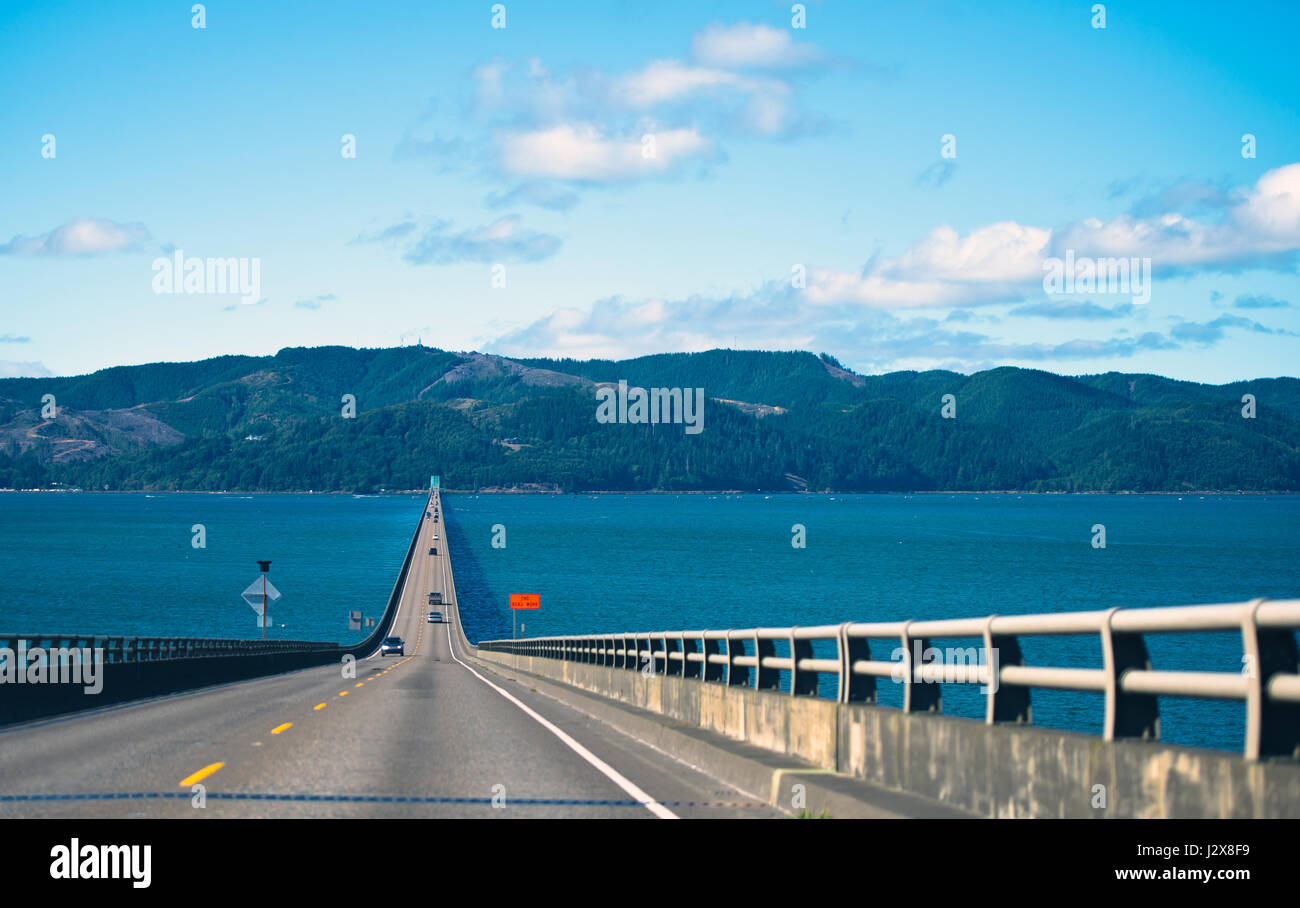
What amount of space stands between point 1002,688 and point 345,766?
7.96m

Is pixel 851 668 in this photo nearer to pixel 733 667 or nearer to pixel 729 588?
pixel 733 667

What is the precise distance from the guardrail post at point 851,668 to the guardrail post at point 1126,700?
4216 millimetres

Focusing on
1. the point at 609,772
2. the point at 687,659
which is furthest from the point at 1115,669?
the point at 687,659

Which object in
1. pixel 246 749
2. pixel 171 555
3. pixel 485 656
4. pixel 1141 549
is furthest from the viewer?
pixel 171 555

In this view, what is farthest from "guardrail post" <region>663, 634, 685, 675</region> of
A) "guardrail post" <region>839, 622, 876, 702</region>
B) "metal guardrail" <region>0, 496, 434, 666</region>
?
"metal guardrail" <region>0, 496, 434, 666</region>

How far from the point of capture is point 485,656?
6944 centimetres

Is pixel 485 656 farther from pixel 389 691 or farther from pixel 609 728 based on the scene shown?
pixel 609 728

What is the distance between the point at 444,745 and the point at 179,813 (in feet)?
20.7

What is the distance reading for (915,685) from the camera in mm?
9531

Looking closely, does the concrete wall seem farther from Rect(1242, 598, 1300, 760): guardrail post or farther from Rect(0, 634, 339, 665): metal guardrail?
Rect(0, 634, 339, 665): metal guardrail

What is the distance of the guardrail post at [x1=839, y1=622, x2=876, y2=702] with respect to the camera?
11.0 m
